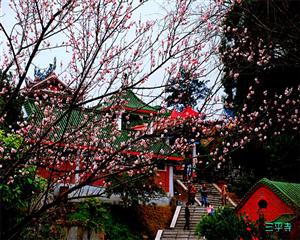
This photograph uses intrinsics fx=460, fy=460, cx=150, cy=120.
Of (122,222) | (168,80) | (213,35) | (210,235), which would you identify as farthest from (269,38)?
(122,222)

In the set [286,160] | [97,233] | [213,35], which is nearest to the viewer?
[213,35]

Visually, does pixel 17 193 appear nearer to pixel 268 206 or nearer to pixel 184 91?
pixel 184 91

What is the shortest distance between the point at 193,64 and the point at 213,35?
618 millimetres

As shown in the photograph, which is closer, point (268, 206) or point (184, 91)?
point (184, 91)

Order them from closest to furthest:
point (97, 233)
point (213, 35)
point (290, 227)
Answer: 1. point (213, 35)
2. point (290, 227)
3. point (97, 233)

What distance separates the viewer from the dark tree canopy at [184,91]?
17.2 feet

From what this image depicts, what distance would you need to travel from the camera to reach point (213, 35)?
568 cm

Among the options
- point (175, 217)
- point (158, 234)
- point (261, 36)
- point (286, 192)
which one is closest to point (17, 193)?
point (261, 36)

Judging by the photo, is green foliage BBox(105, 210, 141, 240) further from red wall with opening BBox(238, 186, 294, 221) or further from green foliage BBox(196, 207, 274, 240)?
red wall with opening BBox(238, 186, 294, 221)

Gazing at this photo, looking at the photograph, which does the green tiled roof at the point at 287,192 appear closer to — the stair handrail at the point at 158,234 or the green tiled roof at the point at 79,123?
the green tiled roof at the point at 79,123

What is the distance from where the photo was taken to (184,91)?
5594mm

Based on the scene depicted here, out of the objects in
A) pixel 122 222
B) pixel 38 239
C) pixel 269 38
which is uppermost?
pixel 269 38

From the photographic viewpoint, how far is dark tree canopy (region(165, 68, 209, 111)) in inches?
207

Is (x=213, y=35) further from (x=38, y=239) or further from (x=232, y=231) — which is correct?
(x=38, y=239)
